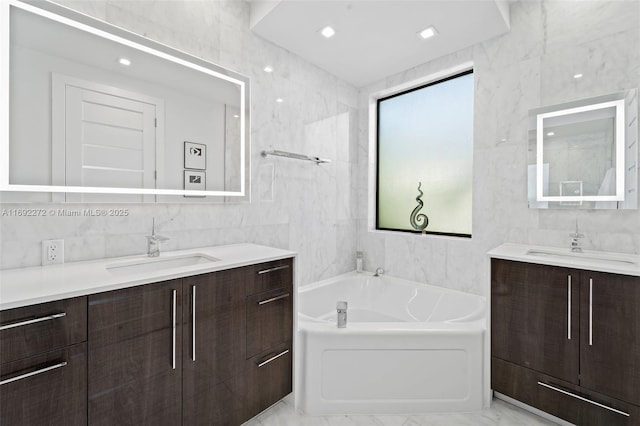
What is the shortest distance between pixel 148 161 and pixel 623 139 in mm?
2822

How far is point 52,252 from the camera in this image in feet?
4.71

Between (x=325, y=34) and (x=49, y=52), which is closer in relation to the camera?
(x=49, y=52)

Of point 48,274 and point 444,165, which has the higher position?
point 444,165

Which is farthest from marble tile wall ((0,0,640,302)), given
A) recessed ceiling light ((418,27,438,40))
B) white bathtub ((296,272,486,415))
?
white bathtub ((296,272,486,415))

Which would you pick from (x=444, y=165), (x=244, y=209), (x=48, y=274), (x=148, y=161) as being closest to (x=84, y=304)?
(x=48, y=274)

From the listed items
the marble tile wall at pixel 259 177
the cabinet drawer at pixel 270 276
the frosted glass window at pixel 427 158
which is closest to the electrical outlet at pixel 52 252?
the marble tile wall at pixel 259 177

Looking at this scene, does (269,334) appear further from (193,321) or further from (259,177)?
(259,177)

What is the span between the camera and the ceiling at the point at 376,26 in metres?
1.99

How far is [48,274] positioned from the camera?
1.27 m

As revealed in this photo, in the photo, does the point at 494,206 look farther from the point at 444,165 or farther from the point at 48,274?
the point at 48,274

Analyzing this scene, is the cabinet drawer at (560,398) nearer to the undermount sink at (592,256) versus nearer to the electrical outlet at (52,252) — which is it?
the undermount sink at (592,256)

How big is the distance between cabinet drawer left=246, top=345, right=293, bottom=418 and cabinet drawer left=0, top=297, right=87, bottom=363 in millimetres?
847

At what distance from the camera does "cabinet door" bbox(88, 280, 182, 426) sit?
3.72 feet

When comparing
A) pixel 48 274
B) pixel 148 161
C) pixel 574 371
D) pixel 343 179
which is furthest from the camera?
pixel 343 179
